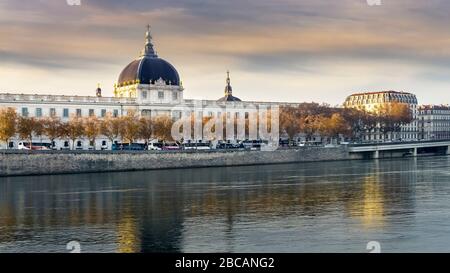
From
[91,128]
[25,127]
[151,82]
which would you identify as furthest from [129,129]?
[151,82]

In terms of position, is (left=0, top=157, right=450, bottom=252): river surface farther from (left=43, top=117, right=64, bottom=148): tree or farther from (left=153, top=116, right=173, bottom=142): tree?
(left=153, top=116, right=173, bottom=142): tree

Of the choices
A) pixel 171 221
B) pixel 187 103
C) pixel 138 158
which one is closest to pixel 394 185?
pixel 171 221

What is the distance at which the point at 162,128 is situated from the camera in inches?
1828

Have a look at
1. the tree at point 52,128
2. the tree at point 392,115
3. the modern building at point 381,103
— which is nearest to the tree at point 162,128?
the tree at point 52,128

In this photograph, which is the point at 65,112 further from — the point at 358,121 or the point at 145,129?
the point at 358,121

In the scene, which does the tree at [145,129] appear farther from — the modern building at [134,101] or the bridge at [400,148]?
the bridge at [400,148]

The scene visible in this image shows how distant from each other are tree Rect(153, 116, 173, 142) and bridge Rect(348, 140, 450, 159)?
15.0m

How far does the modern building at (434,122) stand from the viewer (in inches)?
3334

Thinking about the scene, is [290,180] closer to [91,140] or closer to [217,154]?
[217,154]

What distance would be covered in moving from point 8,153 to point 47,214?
18.7m

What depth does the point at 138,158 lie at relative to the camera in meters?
40.7

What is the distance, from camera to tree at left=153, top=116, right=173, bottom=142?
1821 inches

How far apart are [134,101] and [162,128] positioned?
11391 millimetres
